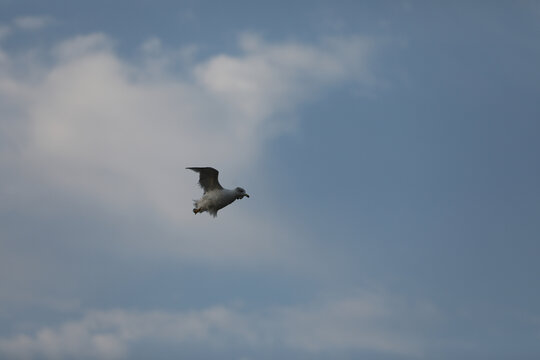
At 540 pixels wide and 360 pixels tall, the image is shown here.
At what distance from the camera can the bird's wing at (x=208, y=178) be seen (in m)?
90.1

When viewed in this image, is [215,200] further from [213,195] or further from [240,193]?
[240,193]

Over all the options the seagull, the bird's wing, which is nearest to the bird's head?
the seagull

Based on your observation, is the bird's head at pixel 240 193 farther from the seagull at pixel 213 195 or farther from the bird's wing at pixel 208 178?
the bird's wing at pixel 208 178

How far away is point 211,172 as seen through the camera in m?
90.3

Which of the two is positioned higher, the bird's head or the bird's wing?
the bird's wing

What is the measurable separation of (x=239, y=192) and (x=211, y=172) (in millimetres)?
3951

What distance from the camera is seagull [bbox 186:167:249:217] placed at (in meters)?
91.4

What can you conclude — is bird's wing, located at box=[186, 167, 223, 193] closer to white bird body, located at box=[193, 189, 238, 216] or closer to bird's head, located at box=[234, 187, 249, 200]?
white bird body, located at box=[193, 189, 238, 216]

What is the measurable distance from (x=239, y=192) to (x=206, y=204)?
375cm

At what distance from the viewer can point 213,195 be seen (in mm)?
91625

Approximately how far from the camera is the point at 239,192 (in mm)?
92000

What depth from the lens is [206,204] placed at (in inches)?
3620

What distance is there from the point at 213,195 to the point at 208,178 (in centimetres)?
190

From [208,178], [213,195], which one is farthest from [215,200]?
[208,178]
